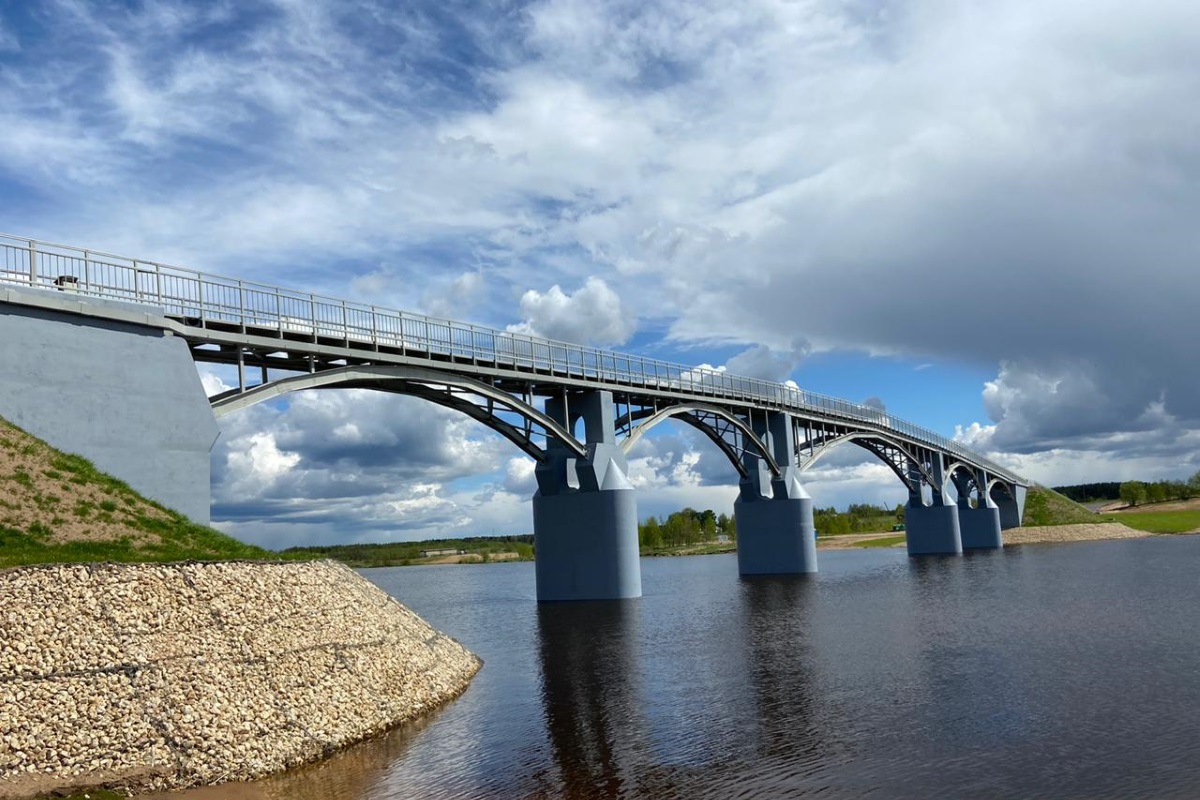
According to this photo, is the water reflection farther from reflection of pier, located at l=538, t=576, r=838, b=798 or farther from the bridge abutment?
the bridge abutment

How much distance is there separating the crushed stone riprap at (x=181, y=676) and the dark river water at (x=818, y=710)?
119 centimetres

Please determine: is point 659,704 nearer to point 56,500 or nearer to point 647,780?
point 647,780

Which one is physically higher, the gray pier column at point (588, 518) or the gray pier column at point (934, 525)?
the gray pier column at point (588, 518)

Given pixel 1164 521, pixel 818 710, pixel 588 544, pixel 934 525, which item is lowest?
pixel 1164 521

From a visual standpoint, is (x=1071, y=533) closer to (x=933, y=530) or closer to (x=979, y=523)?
(x=979, y=523)

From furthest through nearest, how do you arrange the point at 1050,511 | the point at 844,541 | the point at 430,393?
the point at 844,541
the point at 1050,511
the point at 430,393

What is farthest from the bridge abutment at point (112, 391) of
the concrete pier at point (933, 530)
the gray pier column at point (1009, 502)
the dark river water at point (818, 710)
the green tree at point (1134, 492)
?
the green tree at point (1134, 492)

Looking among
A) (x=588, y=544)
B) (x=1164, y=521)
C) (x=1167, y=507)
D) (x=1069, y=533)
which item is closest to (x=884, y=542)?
(x=1069, y=533)

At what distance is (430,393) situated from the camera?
43031mm

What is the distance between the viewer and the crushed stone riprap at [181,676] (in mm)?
15094

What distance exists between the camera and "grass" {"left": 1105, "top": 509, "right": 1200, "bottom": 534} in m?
132

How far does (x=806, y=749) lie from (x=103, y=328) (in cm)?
2162

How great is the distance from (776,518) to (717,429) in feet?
30.6

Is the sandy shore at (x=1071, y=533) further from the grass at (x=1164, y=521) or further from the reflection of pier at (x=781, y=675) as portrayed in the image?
the reflection of pier at (x=781, y=675)
